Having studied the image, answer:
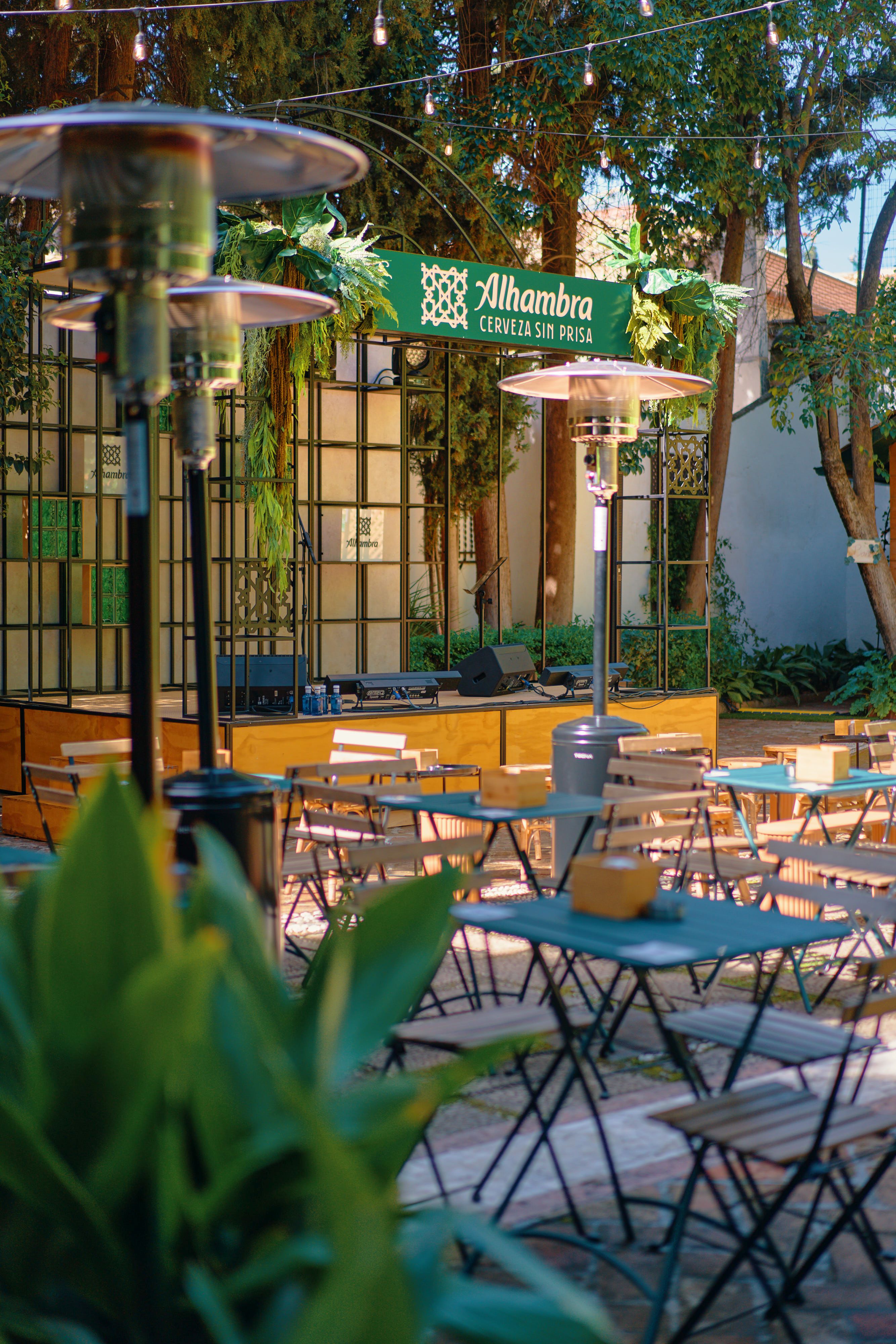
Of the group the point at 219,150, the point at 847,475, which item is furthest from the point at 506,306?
the point at 847,475

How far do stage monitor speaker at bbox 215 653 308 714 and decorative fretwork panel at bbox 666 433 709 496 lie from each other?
137 inches

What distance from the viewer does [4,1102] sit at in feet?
5.02

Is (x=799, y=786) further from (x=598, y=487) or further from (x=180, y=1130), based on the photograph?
(x=180, y=1130)

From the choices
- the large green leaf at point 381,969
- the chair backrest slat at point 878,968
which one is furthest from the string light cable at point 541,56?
the large green leaf at point 381,969

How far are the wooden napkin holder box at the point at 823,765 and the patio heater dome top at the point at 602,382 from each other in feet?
6.70

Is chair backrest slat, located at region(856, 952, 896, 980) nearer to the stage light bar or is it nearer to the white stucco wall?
the stage light bar

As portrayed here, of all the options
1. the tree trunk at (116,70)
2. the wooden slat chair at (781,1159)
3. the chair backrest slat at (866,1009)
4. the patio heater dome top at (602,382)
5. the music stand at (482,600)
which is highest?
the tree trunk at (116,70)

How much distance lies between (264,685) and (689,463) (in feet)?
13.1

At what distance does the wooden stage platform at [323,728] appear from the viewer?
8305 millimetres

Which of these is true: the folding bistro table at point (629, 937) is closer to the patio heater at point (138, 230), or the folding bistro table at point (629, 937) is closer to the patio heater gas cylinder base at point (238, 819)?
the patio heater gas cylinder base at point (238, 819)

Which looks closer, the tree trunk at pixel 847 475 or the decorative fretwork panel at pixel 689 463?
the decorative fretwork panel at pixel 689 463

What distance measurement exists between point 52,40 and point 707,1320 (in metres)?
11.1

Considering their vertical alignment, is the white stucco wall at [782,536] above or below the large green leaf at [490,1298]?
above

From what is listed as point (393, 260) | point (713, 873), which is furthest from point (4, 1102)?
point (393, 260)
